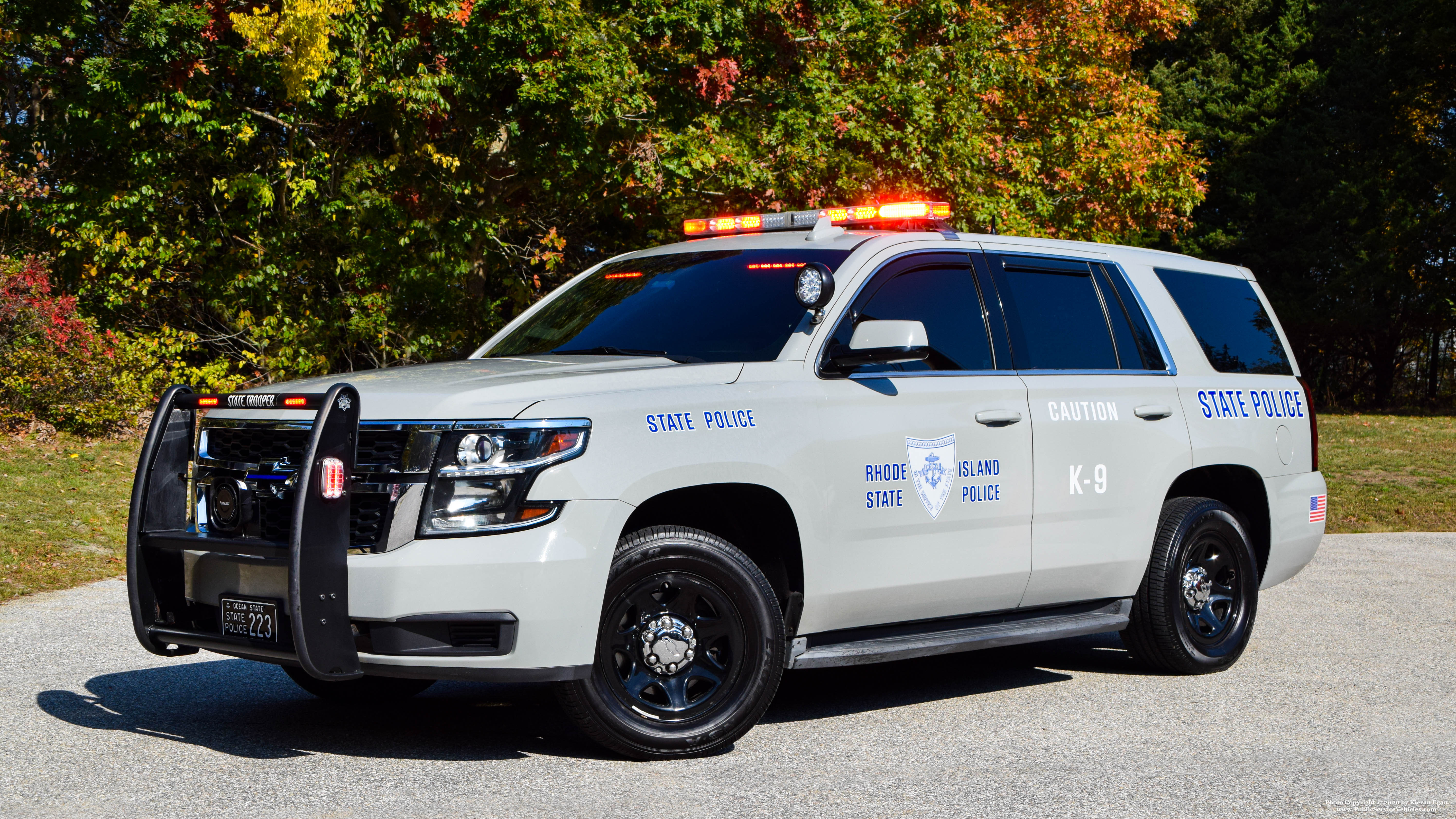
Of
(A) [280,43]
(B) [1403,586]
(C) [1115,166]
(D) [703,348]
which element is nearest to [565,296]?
(D) [703,348]

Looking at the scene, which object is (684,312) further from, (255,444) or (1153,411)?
(1153,411)

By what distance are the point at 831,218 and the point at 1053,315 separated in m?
1.11

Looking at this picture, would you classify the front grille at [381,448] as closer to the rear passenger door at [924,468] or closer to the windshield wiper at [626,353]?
the windshield wiper at [626,353]

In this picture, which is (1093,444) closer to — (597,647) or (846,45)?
(597,647)

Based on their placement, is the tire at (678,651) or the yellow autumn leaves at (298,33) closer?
the tire at (678,651)

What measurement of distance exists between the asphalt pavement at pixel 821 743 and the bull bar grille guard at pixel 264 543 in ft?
1.48

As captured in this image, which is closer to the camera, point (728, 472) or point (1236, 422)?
point (728, 472)

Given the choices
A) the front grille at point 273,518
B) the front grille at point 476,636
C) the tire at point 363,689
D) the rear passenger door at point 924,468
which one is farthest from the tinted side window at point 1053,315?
the front grille at point 273,518

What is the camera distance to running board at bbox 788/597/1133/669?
586cm

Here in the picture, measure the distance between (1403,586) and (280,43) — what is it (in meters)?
11.7

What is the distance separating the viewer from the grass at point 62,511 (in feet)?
34.2

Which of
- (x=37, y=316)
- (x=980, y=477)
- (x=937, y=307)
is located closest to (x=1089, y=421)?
(x=980, y=477)

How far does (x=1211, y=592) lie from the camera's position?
7.52 metres

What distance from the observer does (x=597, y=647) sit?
206 inches
